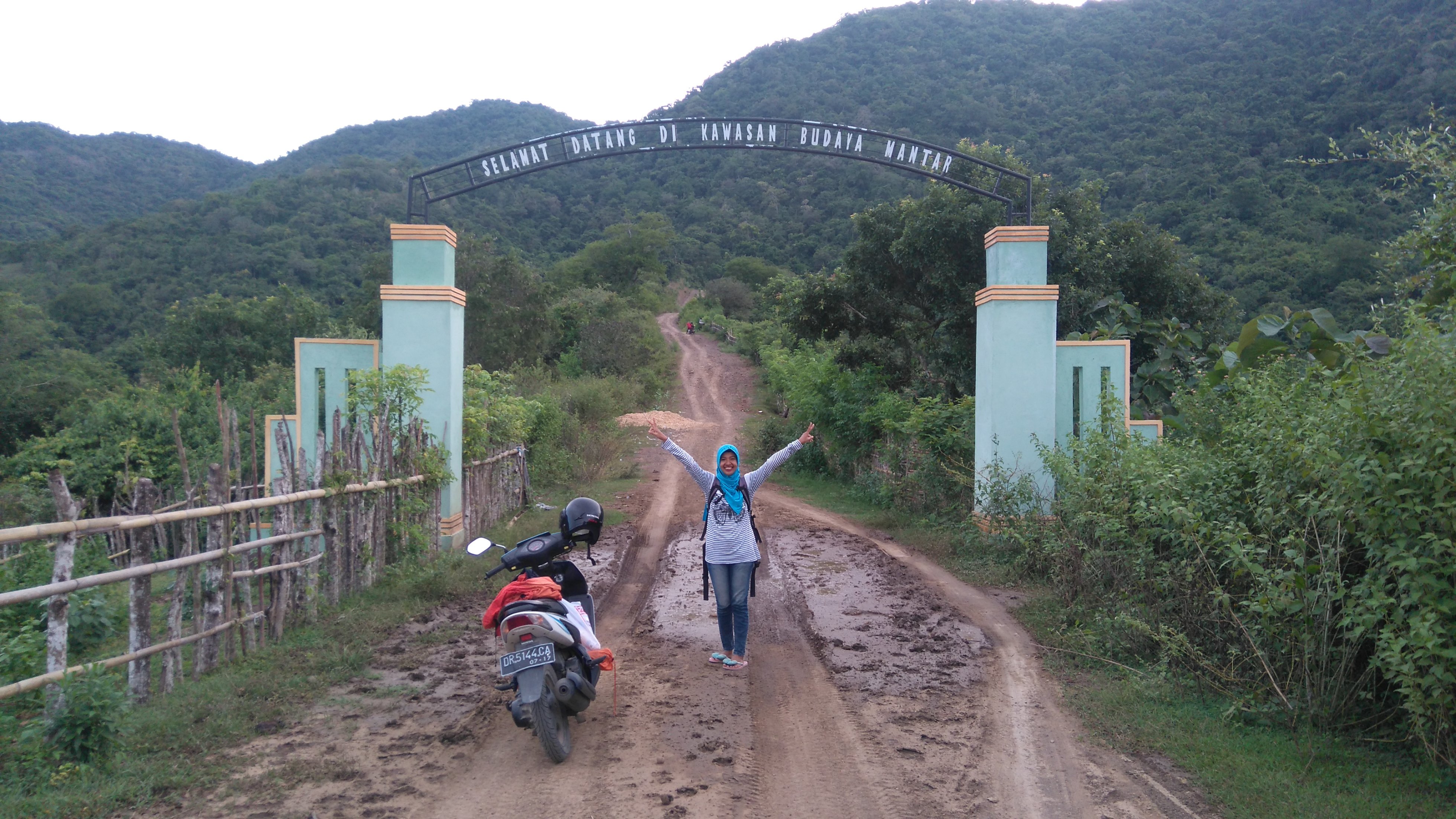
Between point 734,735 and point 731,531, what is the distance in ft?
4.80

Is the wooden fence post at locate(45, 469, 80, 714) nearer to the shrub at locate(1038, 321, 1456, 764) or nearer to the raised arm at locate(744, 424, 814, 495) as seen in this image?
the raised arm at locate(744, 424, 814, 495)

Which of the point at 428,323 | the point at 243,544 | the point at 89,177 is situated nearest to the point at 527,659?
the point at 243,544

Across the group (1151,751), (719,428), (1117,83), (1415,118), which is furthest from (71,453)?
(1117,83)

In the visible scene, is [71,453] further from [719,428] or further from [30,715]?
[30,715]

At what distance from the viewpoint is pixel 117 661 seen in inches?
192

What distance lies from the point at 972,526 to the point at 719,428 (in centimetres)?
1885

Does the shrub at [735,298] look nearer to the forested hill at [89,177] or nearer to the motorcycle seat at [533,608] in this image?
the forested hill at [89,177]

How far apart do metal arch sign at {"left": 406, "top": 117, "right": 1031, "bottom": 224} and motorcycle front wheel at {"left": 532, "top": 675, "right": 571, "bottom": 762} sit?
7.65 m

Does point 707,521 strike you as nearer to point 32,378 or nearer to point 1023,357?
point 1023,357

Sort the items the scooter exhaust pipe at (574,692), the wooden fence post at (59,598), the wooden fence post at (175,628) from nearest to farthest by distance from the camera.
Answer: the wooden fence post at (59,598), the scooter exhaust pipe at (574,692), the wooden fence post at (175,628)

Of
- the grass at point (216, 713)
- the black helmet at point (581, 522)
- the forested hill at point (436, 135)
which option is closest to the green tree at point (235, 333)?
the grass at point (216, 713)

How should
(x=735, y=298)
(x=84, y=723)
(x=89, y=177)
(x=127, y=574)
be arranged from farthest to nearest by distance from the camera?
1. (x=89, y=177)
2. (x=735, y=298)
3. (x=127, y=574)
4. (x=84, y=723)

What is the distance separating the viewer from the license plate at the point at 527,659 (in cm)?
454

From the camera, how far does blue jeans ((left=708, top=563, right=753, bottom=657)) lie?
6133 mm
